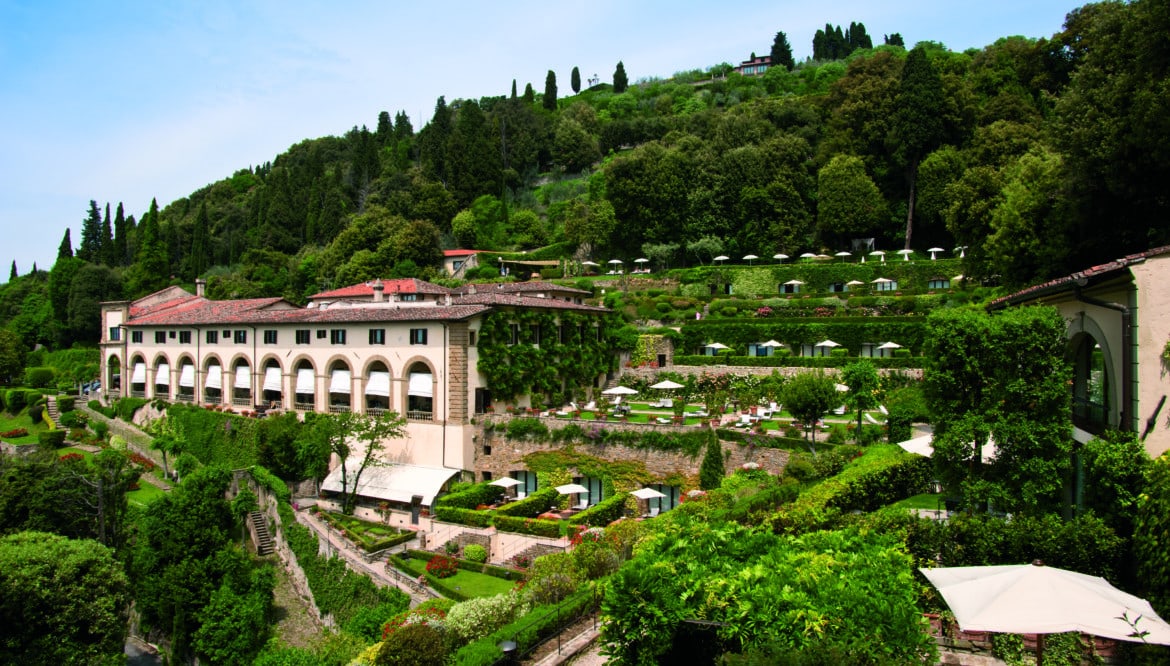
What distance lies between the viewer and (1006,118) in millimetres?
60219

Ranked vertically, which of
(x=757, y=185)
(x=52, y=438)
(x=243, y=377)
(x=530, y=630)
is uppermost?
(x=757, y=185)

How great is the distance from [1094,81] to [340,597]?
3207 cm

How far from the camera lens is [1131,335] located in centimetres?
1344

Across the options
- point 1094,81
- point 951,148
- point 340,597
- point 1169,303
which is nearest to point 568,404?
point 340,597

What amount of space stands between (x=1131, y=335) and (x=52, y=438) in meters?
57.3

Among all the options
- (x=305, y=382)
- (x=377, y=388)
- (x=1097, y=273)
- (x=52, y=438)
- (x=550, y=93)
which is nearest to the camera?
(x=1097, y=273)

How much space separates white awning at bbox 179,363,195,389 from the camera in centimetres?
5069

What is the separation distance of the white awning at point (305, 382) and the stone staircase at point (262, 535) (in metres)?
9.26

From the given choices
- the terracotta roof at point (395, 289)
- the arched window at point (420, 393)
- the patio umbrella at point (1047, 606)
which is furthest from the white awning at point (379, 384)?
the patio umbrella at point (1047, 606)

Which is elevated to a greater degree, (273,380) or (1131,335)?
(1131,335)

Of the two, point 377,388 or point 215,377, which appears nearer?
point 377,388

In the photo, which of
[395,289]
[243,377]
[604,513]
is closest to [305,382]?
[243,377]

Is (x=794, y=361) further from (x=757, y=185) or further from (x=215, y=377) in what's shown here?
(x=215, y=377)

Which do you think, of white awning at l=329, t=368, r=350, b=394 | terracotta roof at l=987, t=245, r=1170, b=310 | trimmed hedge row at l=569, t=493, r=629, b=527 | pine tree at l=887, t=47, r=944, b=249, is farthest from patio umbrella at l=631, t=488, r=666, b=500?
pine tree at l=887, t=47, r=944, b=249
